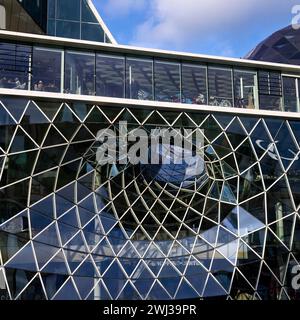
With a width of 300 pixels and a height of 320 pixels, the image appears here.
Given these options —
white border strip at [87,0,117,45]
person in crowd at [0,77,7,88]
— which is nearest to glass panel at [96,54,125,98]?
person in crowd at [0,77,7,88]

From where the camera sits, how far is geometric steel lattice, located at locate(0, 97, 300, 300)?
2577 centimetres

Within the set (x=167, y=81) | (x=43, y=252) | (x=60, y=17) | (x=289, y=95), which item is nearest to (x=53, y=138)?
(x=43, y=252)

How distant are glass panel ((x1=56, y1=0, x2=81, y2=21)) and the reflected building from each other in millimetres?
6785

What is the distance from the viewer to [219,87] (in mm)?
28828

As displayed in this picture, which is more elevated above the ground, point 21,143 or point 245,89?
point 245,89

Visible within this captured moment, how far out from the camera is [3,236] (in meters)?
24.8

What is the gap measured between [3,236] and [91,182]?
20.3 feet

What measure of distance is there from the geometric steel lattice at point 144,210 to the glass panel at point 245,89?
0.85 metres

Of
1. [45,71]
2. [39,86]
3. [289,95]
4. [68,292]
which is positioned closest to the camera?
[39,86]

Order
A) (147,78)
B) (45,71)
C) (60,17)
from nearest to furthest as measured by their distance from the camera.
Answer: (45,71)
(147,78)
(60,17)

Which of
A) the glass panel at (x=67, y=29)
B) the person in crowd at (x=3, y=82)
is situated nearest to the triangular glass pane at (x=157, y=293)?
the person in crowd at (x=3, y=82)

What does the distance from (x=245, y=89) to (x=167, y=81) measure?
4.80 meters

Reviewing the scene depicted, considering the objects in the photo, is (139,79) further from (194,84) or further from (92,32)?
(92,32)
